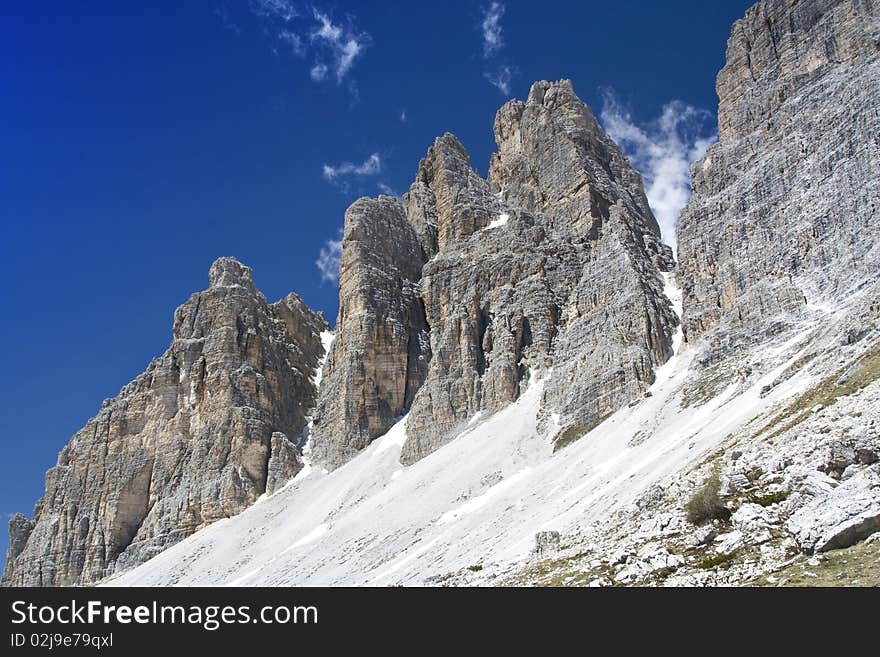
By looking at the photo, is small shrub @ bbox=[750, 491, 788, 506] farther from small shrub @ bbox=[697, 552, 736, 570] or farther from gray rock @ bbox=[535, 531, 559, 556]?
gray rock @ bbox=[535, 531, 559, 556]

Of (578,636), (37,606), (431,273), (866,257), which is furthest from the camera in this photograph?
(431,273)

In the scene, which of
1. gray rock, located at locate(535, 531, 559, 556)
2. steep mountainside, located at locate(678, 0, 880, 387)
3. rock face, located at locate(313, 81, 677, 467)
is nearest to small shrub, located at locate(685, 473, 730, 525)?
gray rock, located at locate(535, 531, 559, 556)

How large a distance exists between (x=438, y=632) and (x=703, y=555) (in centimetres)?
880

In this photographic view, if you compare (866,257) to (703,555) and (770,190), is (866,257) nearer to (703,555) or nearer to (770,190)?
(770,190)

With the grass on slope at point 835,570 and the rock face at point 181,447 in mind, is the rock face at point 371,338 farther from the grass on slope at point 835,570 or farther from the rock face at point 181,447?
the grass on slope at point 835,570

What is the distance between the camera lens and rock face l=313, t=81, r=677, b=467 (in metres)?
96.0

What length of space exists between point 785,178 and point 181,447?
95.3 metres

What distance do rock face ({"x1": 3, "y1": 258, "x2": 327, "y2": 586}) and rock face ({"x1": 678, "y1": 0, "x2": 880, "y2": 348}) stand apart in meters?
67.4

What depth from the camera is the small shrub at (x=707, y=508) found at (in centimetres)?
2517

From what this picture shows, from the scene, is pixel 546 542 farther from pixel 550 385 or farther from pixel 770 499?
pixel 550 385

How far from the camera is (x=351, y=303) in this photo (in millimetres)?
133875

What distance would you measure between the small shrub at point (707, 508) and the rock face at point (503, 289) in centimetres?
5832

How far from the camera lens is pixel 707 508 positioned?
999 inches

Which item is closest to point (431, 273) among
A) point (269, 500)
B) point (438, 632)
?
point (269, 500)
